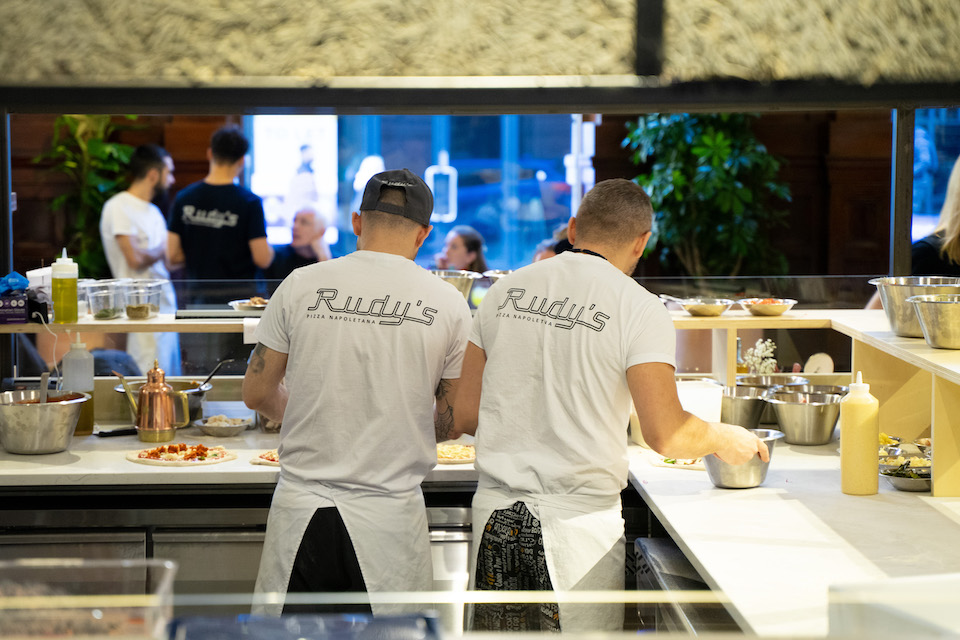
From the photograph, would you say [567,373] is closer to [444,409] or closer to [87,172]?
[444,409]

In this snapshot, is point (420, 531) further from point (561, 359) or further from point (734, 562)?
point (734, 562)

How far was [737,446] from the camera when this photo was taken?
239cm

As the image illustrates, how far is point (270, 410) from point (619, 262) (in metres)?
0.97

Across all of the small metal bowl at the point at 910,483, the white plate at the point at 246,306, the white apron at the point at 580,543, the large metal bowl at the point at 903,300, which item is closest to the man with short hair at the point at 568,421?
the white apron at the point at 580,543

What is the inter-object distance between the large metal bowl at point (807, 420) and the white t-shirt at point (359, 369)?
3.87 feet

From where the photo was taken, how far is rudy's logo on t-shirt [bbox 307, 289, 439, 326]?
7.58ft

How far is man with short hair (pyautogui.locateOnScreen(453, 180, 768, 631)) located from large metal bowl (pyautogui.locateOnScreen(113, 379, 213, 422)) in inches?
56.8

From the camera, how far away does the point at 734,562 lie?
76.6 inches

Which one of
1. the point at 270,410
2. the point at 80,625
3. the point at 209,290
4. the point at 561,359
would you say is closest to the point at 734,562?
the point at 561,359

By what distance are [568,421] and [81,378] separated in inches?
71.7

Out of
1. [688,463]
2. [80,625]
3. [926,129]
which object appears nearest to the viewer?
[80,625]

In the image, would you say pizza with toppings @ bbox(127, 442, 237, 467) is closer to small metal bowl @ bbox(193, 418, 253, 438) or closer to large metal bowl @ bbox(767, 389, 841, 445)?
small metal bowl @ bbox(193, 418, 253, 438)

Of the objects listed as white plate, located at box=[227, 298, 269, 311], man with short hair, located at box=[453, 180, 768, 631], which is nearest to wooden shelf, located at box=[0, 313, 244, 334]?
white plate, located at box=[227, 298, 269, 311]

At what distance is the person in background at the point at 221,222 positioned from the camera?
5.11m
